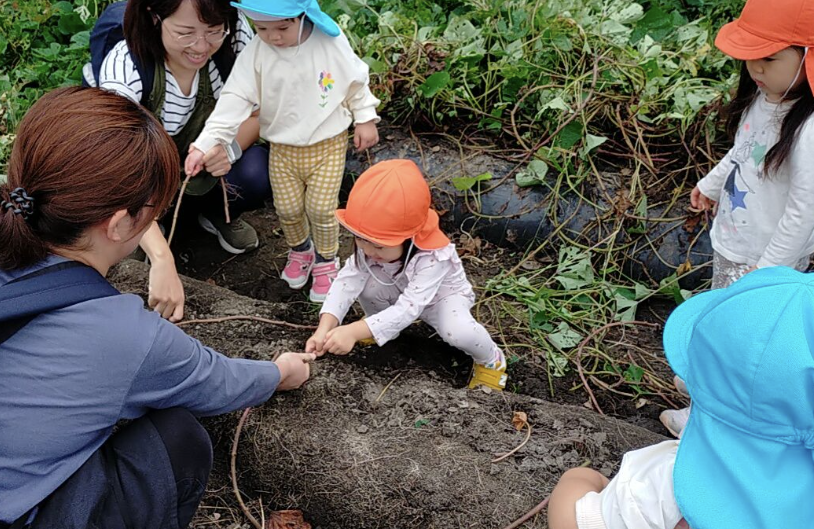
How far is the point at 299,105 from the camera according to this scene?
102 inches

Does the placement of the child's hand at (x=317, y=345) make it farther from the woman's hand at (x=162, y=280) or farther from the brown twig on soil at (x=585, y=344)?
the brown twig on soil at (x=585, y=344)

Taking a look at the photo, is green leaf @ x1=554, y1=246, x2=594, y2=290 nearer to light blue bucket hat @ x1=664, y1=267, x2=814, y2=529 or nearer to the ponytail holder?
light blue bucket hat @ x1=664, y1=267, x2=814, y2=529

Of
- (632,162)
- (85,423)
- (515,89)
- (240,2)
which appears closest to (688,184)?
(632,162)

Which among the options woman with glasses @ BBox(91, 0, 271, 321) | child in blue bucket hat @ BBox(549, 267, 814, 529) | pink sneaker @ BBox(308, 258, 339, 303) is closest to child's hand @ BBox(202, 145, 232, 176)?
woman with glasses @ BBox(91, 0, 271, 321)

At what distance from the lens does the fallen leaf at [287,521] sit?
201 cm

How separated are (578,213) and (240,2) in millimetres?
1589

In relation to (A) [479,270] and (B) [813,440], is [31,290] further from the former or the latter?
(A) [479,270]

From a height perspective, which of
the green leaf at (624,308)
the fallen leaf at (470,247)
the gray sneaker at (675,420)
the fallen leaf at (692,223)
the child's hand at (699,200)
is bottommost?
the fallen leaf at (470,247)

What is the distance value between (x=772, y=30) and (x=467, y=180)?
144cm

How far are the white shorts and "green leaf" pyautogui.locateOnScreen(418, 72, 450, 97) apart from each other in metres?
2.25

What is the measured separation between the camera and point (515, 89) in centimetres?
343

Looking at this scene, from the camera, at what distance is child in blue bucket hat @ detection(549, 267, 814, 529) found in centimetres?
110

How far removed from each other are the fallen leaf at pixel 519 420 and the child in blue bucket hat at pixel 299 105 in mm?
1070

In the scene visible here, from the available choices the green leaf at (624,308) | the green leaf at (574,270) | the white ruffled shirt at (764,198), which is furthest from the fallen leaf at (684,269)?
the white ruffled shirt at (764,198)
